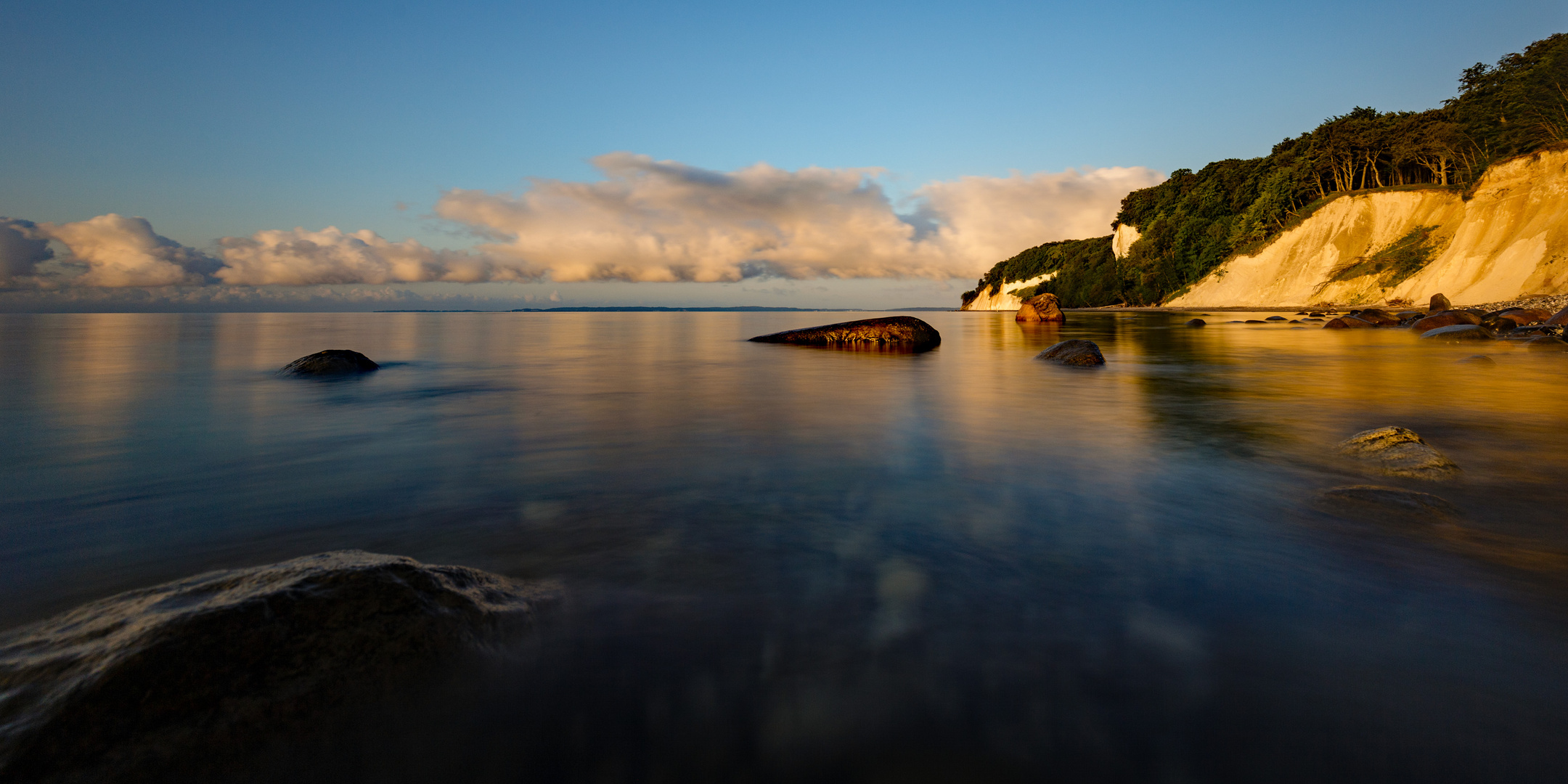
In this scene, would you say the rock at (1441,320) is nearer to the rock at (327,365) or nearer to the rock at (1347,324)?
the rock at (1347,324)

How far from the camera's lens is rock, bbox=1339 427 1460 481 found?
489cm

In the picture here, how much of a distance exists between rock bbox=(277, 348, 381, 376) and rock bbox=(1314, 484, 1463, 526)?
50.9 feet

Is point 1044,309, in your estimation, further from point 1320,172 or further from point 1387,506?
point 1320,172

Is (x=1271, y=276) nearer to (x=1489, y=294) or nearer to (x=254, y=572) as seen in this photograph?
(x=1489, y=294)

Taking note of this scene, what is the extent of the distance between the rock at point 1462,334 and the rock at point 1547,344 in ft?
10.1

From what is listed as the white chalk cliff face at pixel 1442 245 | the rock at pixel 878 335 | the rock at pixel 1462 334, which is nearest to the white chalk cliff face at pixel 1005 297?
the white chalk cliff face at pixel 1442 245

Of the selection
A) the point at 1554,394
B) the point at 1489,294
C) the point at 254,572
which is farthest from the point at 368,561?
the point at 1489,294

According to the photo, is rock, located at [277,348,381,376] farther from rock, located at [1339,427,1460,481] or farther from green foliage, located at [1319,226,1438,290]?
green foliage, located at [1319,226,1438,290]

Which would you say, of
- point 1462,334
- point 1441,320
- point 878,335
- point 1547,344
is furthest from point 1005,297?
point 878,335

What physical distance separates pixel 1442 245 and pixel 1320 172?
92.8 ft

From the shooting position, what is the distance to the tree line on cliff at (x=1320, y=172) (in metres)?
50.6

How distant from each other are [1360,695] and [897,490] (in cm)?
288

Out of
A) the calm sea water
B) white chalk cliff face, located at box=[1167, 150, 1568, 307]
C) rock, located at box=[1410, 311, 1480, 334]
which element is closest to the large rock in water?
the calm sea water

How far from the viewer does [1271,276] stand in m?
62.9
